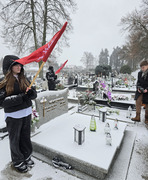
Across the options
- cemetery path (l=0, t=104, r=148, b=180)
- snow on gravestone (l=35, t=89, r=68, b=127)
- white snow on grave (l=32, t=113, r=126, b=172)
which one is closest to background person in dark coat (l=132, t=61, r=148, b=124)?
white snow on grave (l=32, t=113, r=126, b=172)

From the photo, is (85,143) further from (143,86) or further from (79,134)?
(143,86)

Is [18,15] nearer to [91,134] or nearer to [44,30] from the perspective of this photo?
[44,30]

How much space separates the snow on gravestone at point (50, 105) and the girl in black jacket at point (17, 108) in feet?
3.62

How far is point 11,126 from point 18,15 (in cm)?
1452

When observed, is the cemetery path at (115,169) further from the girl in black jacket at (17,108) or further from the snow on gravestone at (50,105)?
the snow on gravestone at (50,105)

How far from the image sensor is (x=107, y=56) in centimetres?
6931

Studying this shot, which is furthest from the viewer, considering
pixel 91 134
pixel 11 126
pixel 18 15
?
pixel 18 15

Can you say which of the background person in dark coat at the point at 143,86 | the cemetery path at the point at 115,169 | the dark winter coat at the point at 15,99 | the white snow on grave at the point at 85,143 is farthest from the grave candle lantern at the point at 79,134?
the background person in dark coat at the point at 143,86

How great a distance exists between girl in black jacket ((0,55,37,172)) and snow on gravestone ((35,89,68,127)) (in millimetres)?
1103

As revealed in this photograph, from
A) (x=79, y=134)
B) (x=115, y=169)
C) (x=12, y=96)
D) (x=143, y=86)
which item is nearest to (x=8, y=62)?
(x=12, y=96)

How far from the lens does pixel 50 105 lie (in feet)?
11.9

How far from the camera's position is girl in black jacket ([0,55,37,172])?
1857 mm

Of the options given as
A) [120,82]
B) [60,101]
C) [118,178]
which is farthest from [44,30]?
[118,178]

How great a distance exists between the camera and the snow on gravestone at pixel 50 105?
3284 millimetres
